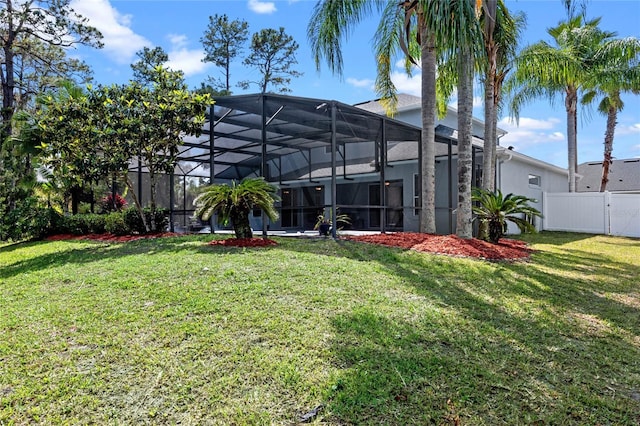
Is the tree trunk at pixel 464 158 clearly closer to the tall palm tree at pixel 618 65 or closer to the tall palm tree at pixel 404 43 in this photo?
the tall palm tree at pixel 404 43

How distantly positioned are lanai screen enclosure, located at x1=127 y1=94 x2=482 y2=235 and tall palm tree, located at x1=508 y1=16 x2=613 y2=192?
319 centimetres

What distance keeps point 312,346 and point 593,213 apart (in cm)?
1764

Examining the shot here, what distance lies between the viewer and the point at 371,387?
2758mm

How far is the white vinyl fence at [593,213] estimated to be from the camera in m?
15.6

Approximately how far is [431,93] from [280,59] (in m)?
18.3

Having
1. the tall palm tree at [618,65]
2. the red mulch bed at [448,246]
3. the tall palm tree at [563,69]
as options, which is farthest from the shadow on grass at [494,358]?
the tall palm tree at [618,65]

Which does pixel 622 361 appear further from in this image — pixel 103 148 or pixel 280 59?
pixel 280 59

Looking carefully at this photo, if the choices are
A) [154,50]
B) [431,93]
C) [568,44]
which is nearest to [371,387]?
[431,93]

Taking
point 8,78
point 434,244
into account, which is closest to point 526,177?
point 434,244

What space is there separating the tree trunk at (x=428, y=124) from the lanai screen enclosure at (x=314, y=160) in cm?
125

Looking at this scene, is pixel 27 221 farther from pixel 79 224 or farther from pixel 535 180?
pixel 535 180

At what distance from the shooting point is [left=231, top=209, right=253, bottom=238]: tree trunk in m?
8.01

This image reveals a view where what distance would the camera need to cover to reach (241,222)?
320 inches

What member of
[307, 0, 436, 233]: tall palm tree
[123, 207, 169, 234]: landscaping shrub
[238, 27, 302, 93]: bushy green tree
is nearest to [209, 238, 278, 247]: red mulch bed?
[123, 207, 169, 234]: landscaping shrub
